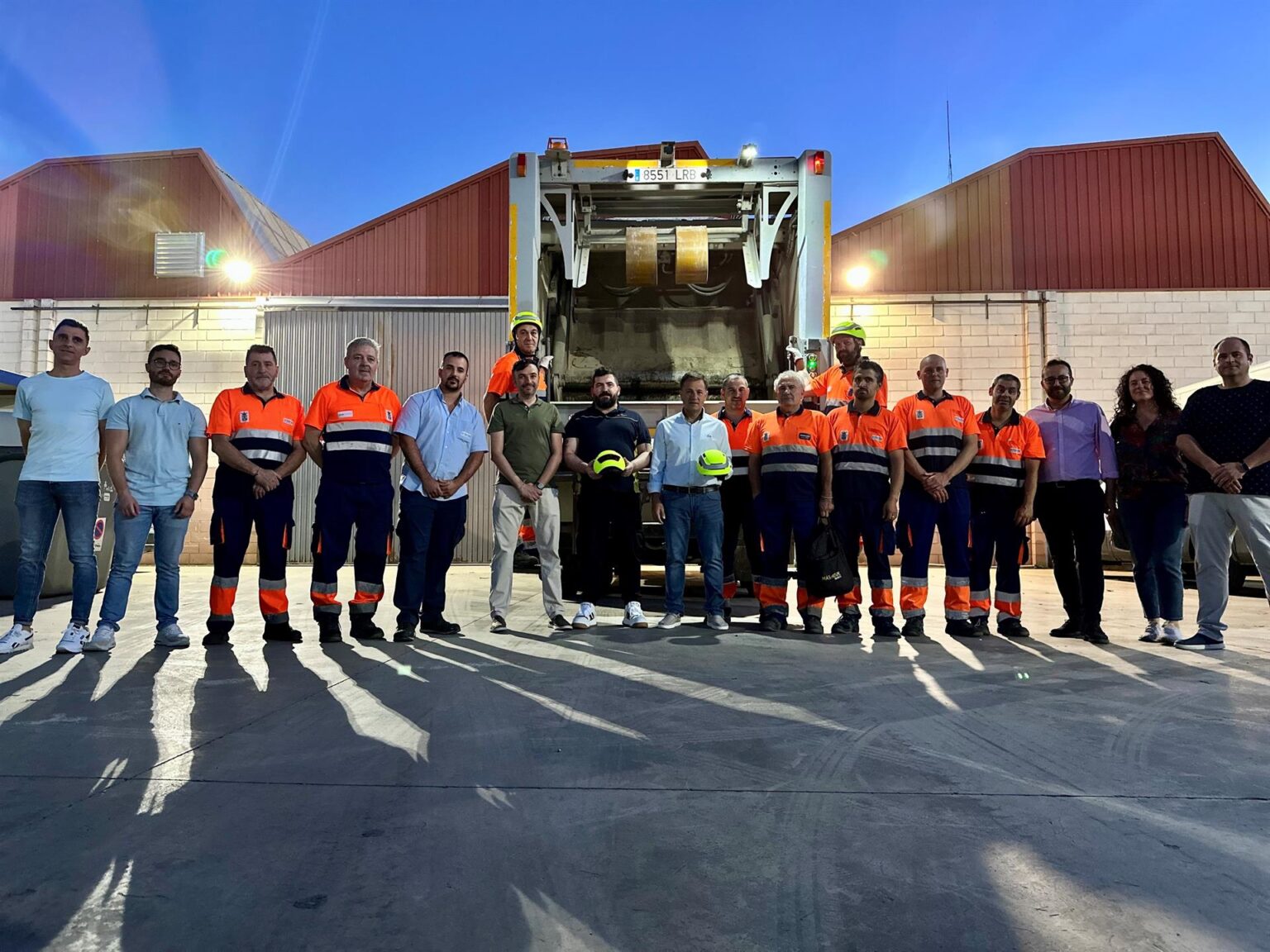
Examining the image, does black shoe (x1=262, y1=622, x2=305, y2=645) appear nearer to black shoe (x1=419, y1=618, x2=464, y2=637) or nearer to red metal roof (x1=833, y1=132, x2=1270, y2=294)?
black shoe (x1=419, y1=618, x2=464, y2=637)

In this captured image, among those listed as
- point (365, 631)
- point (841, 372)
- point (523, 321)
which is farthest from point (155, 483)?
point (841, 372)

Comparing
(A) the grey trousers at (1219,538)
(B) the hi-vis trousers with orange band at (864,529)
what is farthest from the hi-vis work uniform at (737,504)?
(A) the grey trousers at (1219,538)

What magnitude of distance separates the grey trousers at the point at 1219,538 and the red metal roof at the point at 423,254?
→ 33.1 ft

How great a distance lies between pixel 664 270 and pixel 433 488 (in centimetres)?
→ 392

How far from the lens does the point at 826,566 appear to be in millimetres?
4934

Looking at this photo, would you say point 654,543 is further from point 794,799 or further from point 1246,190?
point 1246,190

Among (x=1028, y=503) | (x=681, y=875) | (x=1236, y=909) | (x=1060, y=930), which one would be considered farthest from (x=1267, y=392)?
(x=681, y=875)

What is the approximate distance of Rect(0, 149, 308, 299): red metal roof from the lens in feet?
42.6

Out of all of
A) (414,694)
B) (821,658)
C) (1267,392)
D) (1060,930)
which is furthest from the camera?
(1267,392)

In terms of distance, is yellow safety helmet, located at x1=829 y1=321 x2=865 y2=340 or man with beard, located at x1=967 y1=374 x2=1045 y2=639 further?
yellow safety helmet, located at x1=829 y1=321 x2=865 y2=340

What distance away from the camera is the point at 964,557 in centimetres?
502

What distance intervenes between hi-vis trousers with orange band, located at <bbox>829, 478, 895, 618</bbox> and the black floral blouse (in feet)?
4.87

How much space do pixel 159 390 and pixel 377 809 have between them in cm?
358

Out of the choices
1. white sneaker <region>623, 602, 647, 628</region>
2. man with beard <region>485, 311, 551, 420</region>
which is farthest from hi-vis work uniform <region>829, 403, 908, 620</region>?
man with beard <region>485, 311, 551, 420</region>
